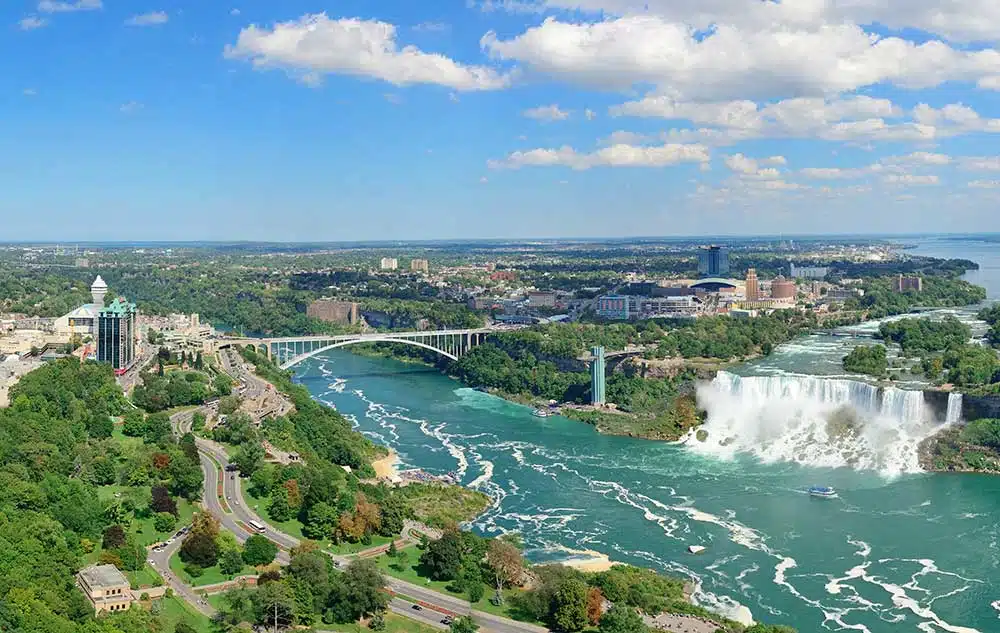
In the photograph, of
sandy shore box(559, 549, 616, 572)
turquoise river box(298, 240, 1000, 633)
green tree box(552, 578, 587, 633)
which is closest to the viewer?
green tree box(552, 578, 587, 633)

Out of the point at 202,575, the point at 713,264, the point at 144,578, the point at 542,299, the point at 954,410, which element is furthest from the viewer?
the point at 713,264

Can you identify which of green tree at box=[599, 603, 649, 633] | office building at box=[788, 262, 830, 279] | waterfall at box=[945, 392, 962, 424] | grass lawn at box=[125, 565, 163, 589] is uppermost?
office building at box=[788, 262, 830, 279]

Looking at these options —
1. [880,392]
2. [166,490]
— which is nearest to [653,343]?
[880,392]

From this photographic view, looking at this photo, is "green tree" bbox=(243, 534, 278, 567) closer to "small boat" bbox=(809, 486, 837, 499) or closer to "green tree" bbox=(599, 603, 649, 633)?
"green tree" bbox=(599, 603, 649, 633)

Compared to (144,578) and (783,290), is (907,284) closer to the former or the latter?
(783,290)

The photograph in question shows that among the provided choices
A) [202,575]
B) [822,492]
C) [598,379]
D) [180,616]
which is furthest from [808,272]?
[180,616]

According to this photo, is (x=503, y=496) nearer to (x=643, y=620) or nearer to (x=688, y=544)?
(x=688, y=544)

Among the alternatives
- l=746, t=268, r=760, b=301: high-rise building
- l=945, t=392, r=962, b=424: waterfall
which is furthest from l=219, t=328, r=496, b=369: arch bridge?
l=945, t=392, r=962, b=424: waterfall
